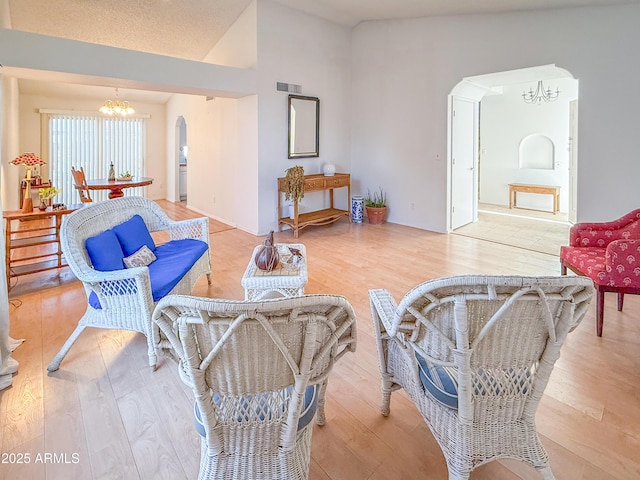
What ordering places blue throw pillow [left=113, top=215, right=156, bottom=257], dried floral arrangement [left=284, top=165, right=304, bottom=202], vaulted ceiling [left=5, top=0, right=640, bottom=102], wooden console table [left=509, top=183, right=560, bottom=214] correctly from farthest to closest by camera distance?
wooden console table [left=509, top=183, right=560, bottom=214], dried floral arrangement [left=284, top=165, right=304, bottom=202], vaulted ceiling [left=5, top=0, right=640, bottom=102], blue throw pillow [left=113, top=215, right=156, bottom=257]

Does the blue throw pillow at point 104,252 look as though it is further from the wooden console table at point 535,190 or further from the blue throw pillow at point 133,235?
the wooden console table at point 535,190

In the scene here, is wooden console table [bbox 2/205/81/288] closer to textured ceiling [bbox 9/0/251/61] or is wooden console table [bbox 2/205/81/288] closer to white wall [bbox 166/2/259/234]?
white wall [bbox 166/2/259/234]

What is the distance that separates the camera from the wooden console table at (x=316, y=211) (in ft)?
18.7

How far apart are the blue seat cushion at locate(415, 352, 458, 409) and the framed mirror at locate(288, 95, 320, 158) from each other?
4.99 meters

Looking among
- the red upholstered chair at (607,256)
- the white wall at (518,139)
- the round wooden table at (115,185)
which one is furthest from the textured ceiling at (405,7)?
the round wooden table at (115,185)

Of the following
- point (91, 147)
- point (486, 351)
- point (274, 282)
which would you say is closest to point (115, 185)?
point (91, 147)

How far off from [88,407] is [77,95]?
7961 millimetres

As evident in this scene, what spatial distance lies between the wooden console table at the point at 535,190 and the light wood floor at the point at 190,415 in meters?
4.66

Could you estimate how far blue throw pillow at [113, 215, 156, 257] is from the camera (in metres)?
2.86

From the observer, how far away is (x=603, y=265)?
2664mm

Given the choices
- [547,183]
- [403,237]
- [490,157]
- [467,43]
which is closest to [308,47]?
[467,43]

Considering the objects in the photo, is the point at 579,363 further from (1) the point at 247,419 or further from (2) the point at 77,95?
(2) the point at 77,95

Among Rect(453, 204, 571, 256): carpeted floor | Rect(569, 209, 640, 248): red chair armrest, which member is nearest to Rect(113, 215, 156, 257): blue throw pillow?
Rect(569, 209, 640, 248): red chair armrest

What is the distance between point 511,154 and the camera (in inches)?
316
